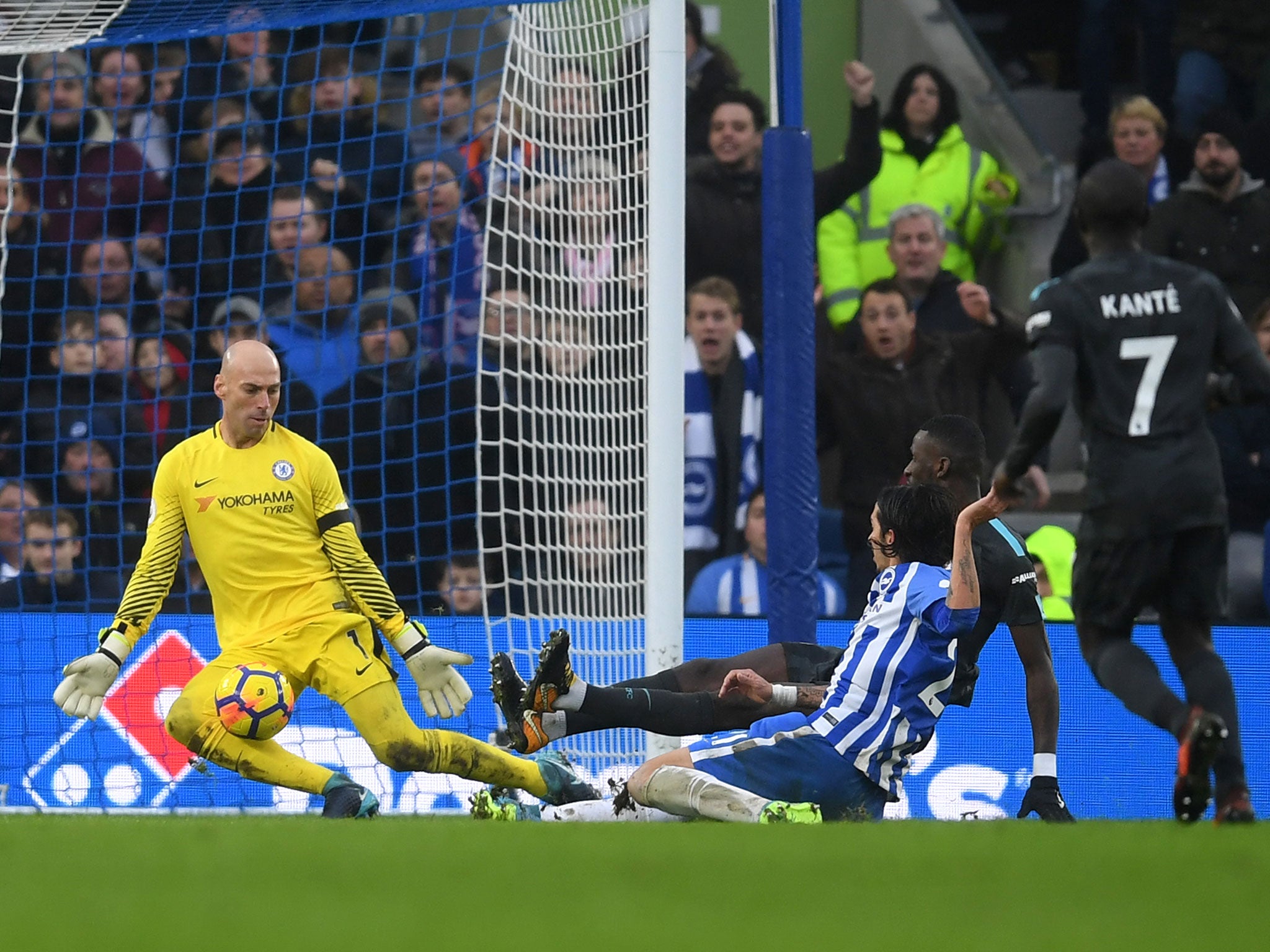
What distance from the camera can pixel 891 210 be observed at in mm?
9070

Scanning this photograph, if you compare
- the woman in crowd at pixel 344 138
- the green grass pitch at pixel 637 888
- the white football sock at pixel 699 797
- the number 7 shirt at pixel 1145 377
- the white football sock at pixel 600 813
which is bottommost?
the white football sock at pixel 600 813

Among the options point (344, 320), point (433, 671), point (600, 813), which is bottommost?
point (600, 813)

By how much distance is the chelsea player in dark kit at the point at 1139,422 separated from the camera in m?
4.71

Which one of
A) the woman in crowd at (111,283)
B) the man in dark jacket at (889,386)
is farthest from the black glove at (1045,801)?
the woman in crowd at (111,283)

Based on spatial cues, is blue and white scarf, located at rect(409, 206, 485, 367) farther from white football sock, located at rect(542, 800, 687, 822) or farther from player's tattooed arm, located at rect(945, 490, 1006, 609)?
player's tattooed arm, located at rect(945, 490, 1006, 609)

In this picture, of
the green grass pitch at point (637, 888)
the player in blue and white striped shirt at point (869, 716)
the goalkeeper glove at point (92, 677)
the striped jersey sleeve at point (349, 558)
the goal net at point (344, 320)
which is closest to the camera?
the green grass pitch at point (637, 888)

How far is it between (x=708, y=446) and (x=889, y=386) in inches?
36.6

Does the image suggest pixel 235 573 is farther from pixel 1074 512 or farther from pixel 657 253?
pixel 1074 512

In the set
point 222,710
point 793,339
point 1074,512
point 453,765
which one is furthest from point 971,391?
point 222,710

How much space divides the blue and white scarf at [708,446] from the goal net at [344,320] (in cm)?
75

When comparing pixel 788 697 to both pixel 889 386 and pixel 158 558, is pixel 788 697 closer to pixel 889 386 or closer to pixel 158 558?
pixel 158 558

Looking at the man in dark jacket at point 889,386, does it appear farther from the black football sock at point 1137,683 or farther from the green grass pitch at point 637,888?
the green grass pitch at point 637,888

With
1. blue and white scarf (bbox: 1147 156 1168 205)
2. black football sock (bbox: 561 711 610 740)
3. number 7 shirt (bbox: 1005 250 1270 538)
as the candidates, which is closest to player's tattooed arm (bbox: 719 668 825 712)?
black football sock (bbox: 561 711 610 740)

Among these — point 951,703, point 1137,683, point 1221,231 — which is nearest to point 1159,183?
point 1221,231
